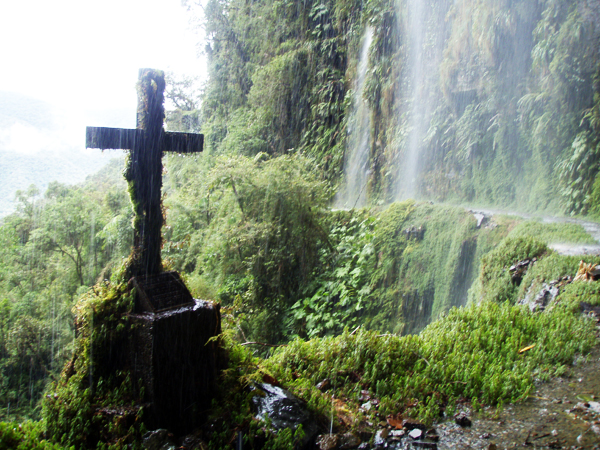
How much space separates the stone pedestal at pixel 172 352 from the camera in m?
2.76

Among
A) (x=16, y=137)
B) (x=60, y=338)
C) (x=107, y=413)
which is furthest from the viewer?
(x=16, y=137)

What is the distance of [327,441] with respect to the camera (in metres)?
2.86

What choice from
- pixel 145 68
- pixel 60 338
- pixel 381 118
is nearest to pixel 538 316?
pixel 145 68

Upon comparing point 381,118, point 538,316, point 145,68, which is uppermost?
point 381,118

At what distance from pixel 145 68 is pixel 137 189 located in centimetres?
93

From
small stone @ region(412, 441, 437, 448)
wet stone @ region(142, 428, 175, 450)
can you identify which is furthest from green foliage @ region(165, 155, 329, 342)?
wet stone @ region(142, 428, 175, 450)

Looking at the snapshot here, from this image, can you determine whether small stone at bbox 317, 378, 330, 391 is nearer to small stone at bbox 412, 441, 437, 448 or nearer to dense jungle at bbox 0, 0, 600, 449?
dense jungle at bbox 0, 0, 600, 449

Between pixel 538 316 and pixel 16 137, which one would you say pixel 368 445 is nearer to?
pixel 538 316

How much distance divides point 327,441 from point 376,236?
21.2 feet

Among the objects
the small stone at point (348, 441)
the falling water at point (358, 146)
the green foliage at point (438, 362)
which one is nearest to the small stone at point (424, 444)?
the green foliage at point (438, 362)

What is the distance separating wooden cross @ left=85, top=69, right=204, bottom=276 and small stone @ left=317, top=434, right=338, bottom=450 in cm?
174

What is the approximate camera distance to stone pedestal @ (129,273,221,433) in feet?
9.07

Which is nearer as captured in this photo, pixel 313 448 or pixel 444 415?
pixel 313 448

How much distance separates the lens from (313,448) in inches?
111
